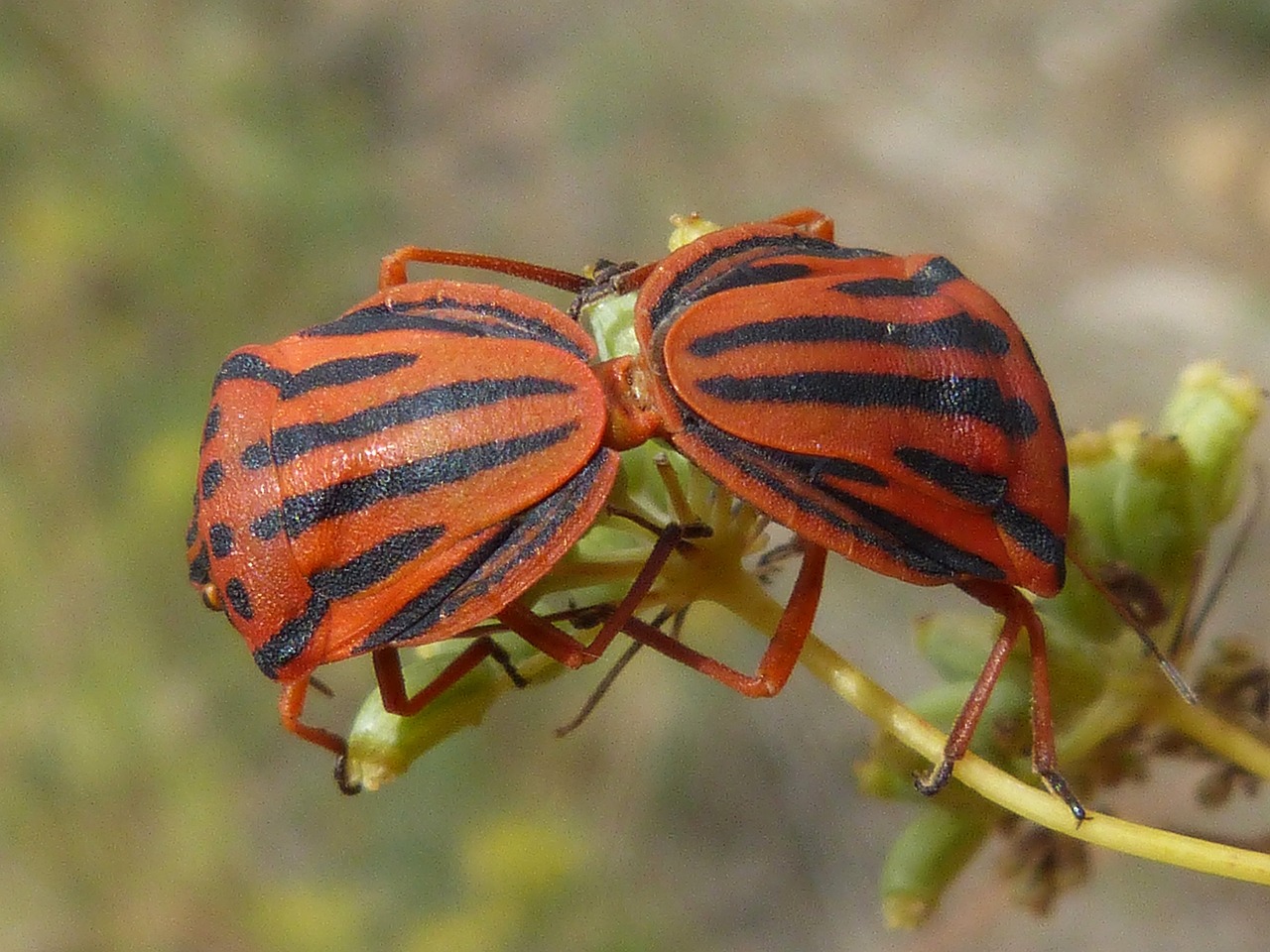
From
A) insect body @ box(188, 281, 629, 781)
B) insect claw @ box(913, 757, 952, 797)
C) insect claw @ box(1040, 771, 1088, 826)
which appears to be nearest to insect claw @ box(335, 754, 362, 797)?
insect body @ box(188, 281, 629, 781)

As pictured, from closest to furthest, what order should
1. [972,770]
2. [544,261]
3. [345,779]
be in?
[972,770], [345,779], [544,261]

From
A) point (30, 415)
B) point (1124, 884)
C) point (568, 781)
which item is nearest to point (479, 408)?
point (568, 781)

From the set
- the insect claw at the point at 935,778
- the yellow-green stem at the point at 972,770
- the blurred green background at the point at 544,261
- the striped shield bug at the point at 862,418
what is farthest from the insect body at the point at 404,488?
the blurred green background at the point at 544,261

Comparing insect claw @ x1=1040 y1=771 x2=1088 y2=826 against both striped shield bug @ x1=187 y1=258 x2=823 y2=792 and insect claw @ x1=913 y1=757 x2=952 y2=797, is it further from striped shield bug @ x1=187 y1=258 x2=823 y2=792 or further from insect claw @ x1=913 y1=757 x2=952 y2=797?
striped shield bug @ x1=187 y1=258 x2=823 y2=792

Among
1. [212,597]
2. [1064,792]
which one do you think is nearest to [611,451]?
[212,597]

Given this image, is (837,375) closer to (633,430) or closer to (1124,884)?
(633,430)

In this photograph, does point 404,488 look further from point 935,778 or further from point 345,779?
point 935,778

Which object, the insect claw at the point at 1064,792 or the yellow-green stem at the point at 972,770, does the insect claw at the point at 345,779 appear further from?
the insect claw at the point at 1064,792
